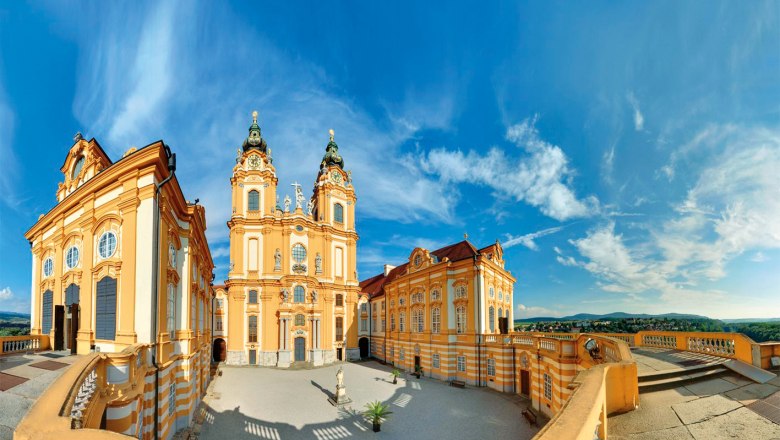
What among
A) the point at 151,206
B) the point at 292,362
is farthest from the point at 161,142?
the point at 292,362

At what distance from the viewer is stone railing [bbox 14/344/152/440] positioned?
3.47 m

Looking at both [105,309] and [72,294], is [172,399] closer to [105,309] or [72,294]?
[72,294]

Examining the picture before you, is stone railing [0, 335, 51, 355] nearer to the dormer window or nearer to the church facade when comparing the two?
the dormer window

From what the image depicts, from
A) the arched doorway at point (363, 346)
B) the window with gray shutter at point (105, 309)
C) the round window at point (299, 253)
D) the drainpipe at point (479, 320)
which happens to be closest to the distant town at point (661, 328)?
the drainpipe at point (479, 320)

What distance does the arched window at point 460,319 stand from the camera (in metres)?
28.2

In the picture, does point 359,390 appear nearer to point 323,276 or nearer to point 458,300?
point 458,300

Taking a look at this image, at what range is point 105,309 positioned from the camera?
10.7m

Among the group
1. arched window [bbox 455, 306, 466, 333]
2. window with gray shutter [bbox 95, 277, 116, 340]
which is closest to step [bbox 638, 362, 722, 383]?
window with gray shutter [bbox 95, 277, 116, 340]

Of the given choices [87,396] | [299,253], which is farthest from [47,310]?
[299,253]

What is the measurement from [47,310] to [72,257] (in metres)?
4.43

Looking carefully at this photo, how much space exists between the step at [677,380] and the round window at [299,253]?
3744 centimetres

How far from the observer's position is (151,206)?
34.8ft

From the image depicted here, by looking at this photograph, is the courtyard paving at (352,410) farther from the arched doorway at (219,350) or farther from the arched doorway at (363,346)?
the arched doorway at (363,346)

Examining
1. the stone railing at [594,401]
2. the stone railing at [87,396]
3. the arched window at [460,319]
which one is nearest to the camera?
the stone railing at [594,401]
